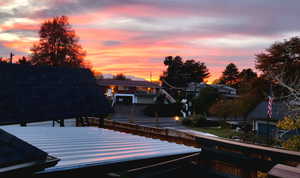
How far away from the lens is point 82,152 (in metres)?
3.03

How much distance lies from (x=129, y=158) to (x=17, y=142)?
1.24 m

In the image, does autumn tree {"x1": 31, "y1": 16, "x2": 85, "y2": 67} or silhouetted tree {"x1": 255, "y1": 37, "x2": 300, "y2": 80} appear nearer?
silhouetted tree {"x1": 255, "y1": 37, "x2": 300, "y2": 80}

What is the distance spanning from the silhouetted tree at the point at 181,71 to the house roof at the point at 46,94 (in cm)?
6513

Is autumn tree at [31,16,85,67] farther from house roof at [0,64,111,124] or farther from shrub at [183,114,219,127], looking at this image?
house roof at [0,64,111,124]

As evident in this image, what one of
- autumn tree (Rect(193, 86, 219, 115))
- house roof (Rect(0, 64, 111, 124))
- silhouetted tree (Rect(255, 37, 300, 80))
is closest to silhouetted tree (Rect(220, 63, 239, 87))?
autumn tree (Rect(193, 86, 219, 115))

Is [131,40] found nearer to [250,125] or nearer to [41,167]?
[250,125]

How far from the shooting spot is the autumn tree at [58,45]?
35.8 metres

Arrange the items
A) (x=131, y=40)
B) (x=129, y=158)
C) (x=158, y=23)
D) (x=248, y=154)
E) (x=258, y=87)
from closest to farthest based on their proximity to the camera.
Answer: (x=129, y=158) < (x=248, y=154) < (x=158, y=23) < (x=131, y=40) < (x=258, y=87)

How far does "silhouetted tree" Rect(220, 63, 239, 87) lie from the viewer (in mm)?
84062

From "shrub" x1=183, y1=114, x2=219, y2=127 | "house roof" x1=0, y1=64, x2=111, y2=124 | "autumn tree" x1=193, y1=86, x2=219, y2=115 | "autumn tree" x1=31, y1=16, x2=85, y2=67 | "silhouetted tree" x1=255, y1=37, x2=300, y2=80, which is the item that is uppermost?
"autumn tree" x1=31, y1=16, x2=85, y2=67

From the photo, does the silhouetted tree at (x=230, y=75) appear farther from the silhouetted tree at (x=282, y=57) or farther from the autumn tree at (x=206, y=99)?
the silhouetted tree at (x=282, y=57)

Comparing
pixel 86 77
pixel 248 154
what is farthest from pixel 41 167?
pixel 86 77

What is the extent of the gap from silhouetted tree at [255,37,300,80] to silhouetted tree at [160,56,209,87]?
43.1 meters

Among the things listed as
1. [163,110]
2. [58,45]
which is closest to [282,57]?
[163,110]
